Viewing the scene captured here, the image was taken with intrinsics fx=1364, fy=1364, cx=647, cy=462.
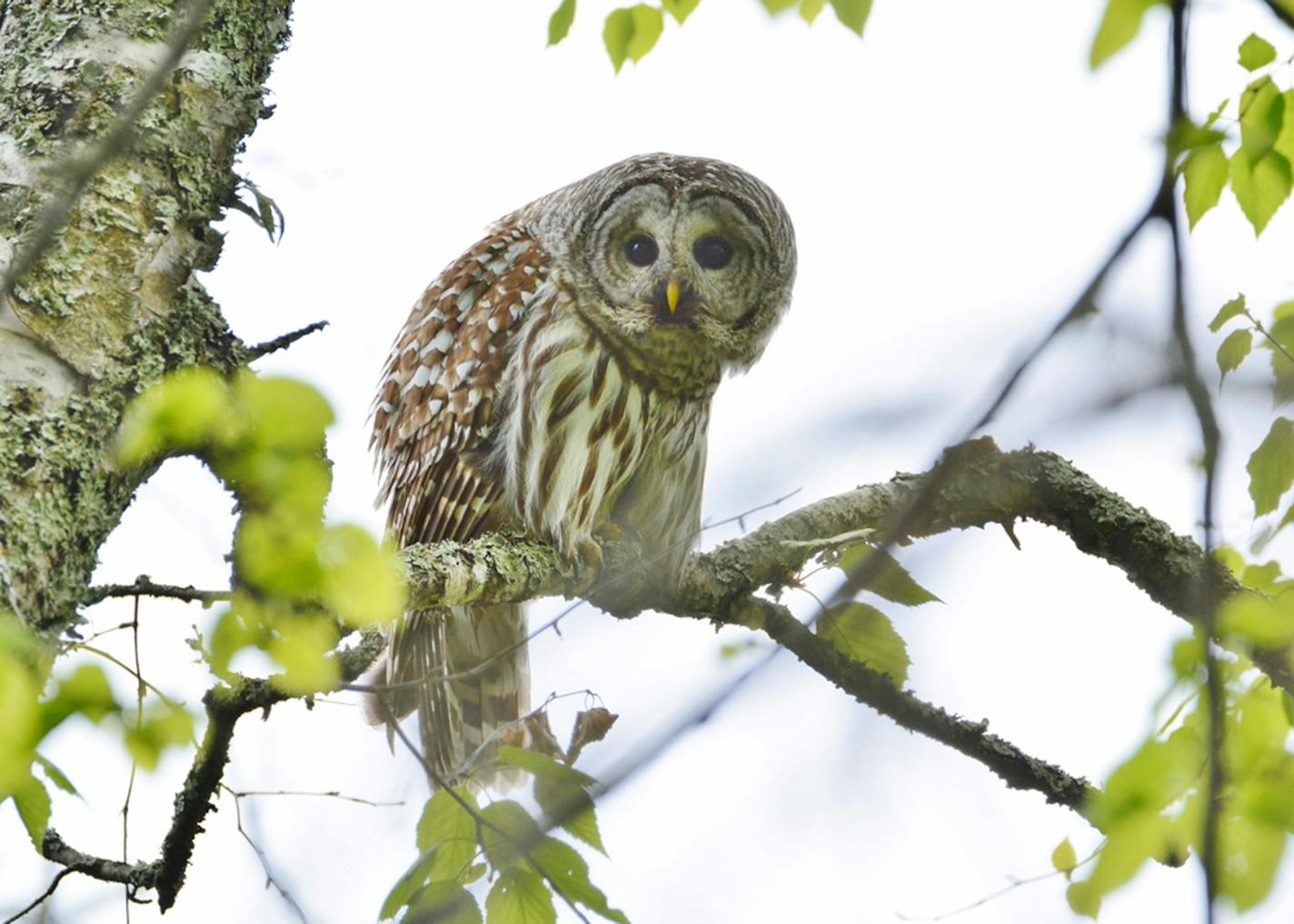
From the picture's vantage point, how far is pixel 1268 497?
7.98 ft

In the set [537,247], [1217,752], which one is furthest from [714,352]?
[1217,752]

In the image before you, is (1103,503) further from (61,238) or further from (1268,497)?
(61,238)

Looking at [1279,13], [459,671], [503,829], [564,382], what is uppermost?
[564,382]

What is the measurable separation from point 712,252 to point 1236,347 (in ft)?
9.61

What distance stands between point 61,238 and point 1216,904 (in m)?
1.73

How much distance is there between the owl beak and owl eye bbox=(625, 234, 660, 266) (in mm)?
212

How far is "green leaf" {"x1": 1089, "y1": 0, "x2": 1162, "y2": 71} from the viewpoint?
1752 millimetres

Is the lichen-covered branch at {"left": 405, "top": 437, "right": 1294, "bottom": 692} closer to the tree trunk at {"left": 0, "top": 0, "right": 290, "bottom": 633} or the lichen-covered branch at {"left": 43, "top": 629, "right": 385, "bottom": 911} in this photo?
the lichen-covered branch at {"left": 43, "top": 629, "right": 385, "bottom": 911}

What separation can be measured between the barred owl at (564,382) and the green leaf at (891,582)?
2.49 meters

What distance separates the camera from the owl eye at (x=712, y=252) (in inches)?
207

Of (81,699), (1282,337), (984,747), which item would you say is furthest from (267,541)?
(984,747)

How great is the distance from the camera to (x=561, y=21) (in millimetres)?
2393

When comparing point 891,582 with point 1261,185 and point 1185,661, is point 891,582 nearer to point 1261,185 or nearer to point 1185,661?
point 1185,661

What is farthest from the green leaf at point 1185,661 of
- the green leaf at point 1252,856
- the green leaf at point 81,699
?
the green leaf at point 81,699
